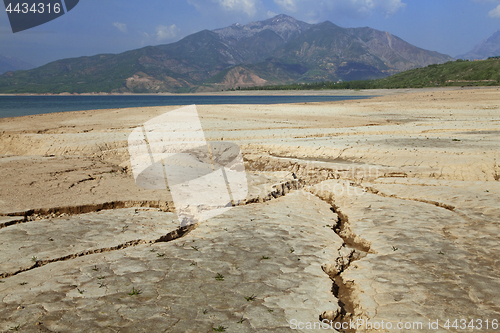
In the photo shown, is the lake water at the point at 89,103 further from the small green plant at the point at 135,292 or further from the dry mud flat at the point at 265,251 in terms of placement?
the small green plant at the point at 135,292

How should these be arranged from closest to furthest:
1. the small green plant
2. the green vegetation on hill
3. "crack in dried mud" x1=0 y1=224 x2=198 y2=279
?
the small green plant < "crack in dried mud" x1=0 y1=224 x2=198 y2=279 < the green vegetation on hill

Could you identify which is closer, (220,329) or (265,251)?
(220,329)

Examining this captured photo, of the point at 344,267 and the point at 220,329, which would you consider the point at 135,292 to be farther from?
the point at 344,267

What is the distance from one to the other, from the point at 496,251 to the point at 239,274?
12.5 feet

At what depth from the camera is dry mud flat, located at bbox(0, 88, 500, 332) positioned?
10.8 feet

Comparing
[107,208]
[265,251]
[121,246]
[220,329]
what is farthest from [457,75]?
[220,329]

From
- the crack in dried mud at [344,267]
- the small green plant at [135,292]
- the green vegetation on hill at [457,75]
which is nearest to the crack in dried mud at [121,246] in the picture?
the small green plant at [135,292]

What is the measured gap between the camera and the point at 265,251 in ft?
15.9

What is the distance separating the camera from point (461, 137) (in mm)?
13695

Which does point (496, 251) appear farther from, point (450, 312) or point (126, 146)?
point (126, 146)

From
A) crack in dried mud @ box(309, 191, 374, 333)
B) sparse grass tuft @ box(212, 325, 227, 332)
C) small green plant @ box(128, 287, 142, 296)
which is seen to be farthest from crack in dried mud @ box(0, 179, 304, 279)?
sparse grass tuft @ box(212, 325, 227, 332)

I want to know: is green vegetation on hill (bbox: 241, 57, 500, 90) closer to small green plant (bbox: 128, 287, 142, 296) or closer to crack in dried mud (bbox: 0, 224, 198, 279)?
crack in dried mud (bbox: 0, 224, 198, 279)

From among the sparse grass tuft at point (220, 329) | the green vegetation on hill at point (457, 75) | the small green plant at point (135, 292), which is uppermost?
the green vegetation on hill at point (457, 75)

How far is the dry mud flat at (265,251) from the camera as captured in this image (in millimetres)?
3301
